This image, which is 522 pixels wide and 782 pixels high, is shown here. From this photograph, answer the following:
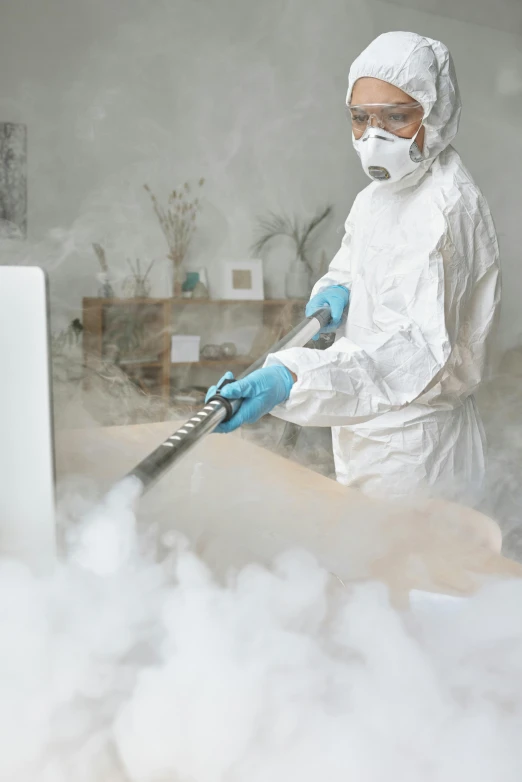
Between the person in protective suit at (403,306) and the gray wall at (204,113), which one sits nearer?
the person in protective suit at (403,306)

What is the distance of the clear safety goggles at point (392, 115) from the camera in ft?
4.43

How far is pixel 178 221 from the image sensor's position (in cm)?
387

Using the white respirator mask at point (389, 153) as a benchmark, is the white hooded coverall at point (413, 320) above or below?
below

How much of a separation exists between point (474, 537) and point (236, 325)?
3295 mm

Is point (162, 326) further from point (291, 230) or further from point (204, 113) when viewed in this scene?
point (204, 113)

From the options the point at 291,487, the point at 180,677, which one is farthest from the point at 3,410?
the point at 291,487

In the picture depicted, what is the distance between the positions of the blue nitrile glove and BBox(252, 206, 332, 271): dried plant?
2.56m

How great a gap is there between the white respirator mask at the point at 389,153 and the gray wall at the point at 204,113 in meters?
2.58

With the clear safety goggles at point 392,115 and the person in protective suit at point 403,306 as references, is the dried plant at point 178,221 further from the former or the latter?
the clear safety goggles at point 392,115

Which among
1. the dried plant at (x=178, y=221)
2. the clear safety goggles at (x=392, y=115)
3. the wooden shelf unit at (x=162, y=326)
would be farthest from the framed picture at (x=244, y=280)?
the clear safety goggles at (x=392, y=115)

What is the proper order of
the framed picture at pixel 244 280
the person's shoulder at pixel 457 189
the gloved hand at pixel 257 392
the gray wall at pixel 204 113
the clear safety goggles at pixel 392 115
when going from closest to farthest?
the gloved hand at pixel 257 392
the person's shoulder at pixel 457 189
the clear safety goggles at pixel 392 115
the gray wall at pixel 204 113
the framed picture at pixel 244 280

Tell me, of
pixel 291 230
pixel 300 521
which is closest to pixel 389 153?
pixel 300 521

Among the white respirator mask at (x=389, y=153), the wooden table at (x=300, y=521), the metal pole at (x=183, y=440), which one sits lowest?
the wooden table at (x=300, y=521)

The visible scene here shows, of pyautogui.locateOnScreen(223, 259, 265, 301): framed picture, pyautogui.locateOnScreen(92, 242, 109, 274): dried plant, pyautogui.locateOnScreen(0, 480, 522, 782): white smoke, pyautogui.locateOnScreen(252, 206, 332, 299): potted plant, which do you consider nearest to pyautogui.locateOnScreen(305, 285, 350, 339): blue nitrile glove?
pyautogui.locateOnScreen(0, 480, 522, 782): white smoke
